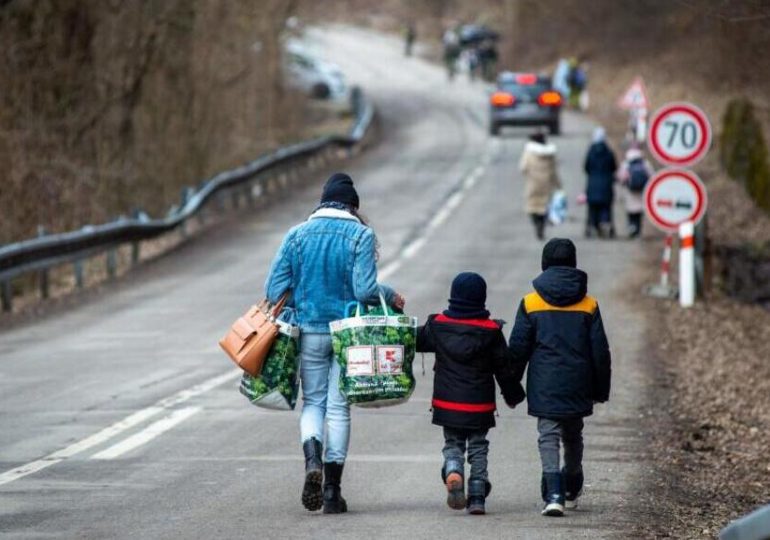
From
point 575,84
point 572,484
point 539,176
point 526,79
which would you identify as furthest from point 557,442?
point 575,84

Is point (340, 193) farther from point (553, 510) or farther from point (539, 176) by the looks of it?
point (539, 176)

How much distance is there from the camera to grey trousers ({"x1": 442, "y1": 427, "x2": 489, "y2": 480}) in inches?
331

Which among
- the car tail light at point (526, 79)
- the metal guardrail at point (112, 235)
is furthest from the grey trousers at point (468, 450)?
the car tail light at point (526, 79)

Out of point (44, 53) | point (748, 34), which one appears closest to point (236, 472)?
point (44, 53)

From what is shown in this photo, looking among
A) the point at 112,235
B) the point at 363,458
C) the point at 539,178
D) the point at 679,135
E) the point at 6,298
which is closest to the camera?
the point at 363,458

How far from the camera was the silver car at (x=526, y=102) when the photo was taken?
47.4 metres

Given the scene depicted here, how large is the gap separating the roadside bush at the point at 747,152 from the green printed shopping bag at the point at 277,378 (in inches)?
835

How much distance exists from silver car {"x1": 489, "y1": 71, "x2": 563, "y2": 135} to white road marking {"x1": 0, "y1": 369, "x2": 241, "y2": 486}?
3364 centimetres

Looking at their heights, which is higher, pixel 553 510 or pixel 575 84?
pixel 575 84

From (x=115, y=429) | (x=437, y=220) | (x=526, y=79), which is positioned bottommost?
(x=437, y=220)

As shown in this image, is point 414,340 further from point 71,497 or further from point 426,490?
point 71,497

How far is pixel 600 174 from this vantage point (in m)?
26.8

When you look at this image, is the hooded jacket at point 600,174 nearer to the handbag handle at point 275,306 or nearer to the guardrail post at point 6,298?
the guardrail post at point 6,298

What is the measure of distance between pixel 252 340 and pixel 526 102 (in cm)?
3979
